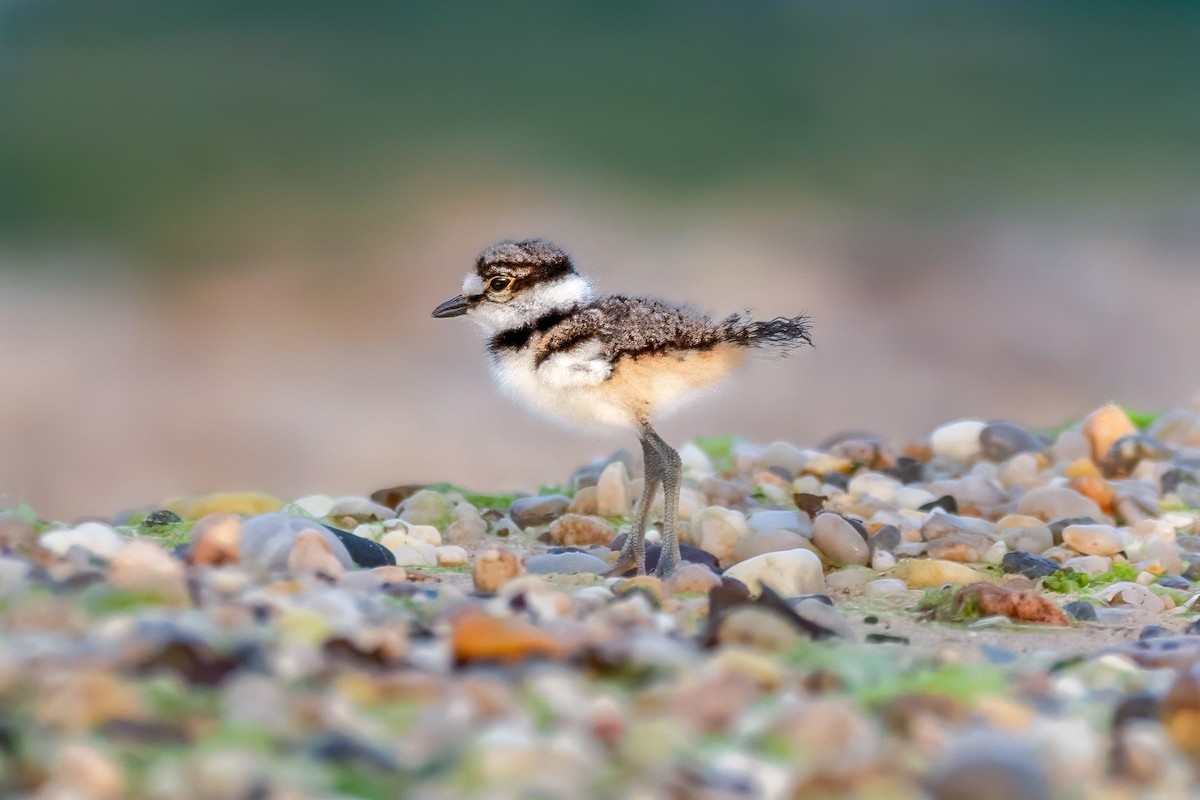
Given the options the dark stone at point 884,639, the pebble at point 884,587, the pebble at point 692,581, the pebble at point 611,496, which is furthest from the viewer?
the pebble at point 611,496

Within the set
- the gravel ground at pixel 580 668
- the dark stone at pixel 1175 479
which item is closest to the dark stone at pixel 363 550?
the gravel ground at pixel 580 668

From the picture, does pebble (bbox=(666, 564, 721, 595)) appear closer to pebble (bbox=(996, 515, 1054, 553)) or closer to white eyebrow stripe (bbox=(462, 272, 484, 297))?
white eyebrow stripe (bbox=(462, 272, 484, 297))

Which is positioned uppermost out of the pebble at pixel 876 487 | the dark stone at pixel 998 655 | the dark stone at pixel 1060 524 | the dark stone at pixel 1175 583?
the pebble at pixel 876 487

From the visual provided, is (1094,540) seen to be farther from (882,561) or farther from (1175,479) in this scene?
A: (1175,479)

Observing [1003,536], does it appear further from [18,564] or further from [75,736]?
[75,736]

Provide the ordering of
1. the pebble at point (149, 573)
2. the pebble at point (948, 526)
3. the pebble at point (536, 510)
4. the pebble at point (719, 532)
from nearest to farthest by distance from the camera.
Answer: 1. the pebble at point (149, 573)
2. the pebble at point (719, 532)
3. the pebble at point (948, 526)
4. the pebble at point (536, 510)

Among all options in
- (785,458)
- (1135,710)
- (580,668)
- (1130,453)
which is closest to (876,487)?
(785,458)

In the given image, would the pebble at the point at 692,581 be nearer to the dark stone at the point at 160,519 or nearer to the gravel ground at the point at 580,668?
the gravel ground at the point at 580,668
